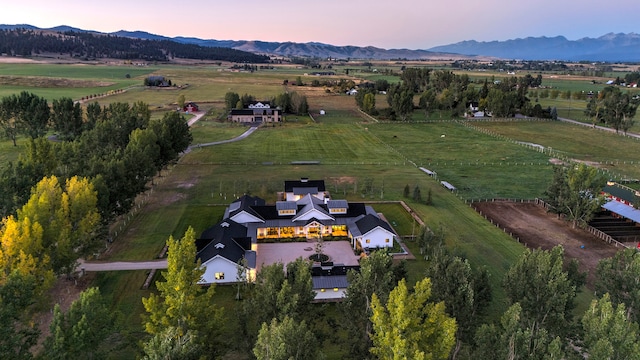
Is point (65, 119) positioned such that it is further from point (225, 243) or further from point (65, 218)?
point (225, 243)

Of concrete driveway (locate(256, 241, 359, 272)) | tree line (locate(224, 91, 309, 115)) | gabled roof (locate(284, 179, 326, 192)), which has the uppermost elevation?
tree line (locate(224, 91, 309, 115))

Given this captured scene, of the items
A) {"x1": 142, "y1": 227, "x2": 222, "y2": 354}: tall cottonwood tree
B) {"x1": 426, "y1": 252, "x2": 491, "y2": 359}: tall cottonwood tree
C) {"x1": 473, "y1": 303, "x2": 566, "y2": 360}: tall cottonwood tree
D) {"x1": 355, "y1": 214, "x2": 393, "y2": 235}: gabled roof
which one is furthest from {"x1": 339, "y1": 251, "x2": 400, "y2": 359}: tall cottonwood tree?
{"x1": 355, "y1": 214, "x2": 393, "y2": 235}: gabled roof

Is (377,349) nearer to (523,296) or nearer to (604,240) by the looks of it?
(523,296)

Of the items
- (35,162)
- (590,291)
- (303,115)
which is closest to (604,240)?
(590,291)

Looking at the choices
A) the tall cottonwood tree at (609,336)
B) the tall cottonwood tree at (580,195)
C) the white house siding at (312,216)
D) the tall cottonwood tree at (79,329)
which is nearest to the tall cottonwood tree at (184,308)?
the tall cottonwood tree at (79,329)

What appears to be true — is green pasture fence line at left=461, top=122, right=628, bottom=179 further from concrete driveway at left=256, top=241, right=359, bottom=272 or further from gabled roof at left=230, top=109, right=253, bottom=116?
gabled roof at left=230, top=109, right=253, bottom=116
